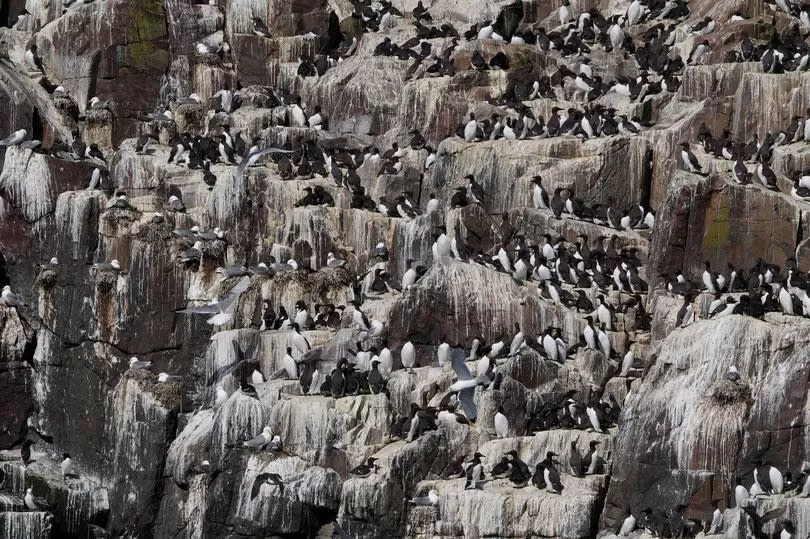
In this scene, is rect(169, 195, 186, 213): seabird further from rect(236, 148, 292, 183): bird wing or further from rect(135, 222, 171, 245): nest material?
rect(236, 148, 292, 183): bird wing

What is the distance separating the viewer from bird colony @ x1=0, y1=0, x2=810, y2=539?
103 ft

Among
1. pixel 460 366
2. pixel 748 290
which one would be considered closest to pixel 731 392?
pixel 748 290

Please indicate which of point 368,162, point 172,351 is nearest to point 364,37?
point 368,162

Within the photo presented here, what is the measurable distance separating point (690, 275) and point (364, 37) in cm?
1267

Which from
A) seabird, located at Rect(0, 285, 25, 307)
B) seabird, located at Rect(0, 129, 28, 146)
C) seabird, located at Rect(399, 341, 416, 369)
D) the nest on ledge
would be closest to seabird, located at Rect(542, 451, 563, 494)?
seabird, located at Rect(399, 341, 416, 369)

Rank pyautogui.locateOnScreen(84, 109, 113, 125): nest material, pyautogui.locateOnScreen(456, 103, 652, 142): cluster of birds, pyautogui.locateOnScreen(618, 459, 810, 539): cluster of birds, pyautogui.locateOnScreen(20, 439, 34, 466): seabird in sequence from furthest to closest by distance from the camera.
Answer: pyautogui.locateOnScreen(84, 109, 113, 125): nest material < pyautogui.locateOnScreen(20, 439, 34, 466): seabird < pyautogui.locateOnScreen(456, 103, 652, 142): cluster of birds < pyautogui.locateOnScreen(618, 459, 810, 539): cluster of birds

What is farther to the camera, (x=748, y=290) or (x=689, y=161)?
(x=689, y=161)

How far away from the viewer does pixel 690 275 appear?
3525 centimetres

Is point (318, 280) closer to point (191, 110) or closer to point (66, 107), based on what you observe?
point (191, 110)

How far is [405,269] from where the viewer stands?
38125 millimetres

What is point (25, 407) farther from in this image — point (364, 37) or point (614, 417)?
point (614, 417)

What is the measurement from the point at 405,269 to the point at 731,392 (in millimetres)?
8845

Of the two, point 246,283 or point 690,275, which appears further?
point 246,283

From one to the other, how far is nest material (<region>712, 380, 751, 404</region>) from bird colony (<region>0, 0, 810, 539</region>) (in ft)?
0.13
